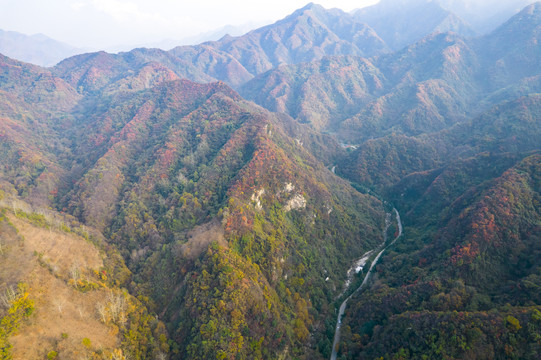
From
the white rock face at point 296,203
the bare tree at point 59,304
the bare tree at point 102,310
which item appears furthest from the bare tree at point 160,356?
the white rock face at point 296,203

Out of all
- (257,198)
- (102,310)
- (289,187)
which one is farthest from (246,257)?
(289,187)

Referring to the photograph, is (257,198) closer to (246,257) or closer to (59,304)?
(246,257)

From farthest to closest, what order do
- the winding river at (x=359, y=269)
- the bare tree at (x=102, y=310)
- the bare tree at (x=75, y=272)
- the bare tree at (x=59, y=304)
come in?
the winding river at (x=359, y=269) < the bare tree at (x=75, y=272) < the bare tree at (x=102, y=310) < the bare tree at (x=59, y=304)

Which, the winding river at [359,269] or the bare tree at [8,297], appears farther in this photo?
the winding river at [359,269]

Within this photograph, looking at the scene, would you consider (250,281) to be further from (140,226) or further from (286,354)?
(140,226)

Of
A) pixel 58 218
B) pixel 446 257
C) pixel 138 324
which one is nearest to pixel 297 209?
pixel 446 257

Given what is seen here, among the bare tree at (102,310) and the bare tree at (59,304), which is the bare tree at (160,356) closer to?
the bare tree at (102,310)

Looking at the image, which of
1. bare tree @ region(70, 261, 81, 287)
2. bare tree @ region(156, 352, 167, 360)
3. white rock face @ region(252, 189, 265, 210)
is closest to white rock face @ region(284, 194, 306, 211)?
white rock face @ region(252, 189, 265, 210)

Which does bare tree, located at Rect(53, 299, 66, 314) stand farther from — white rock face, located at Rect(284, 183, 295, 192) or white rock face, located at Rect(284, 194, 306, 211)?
white rock face, located at Rect(284, 183, 295, 192)
